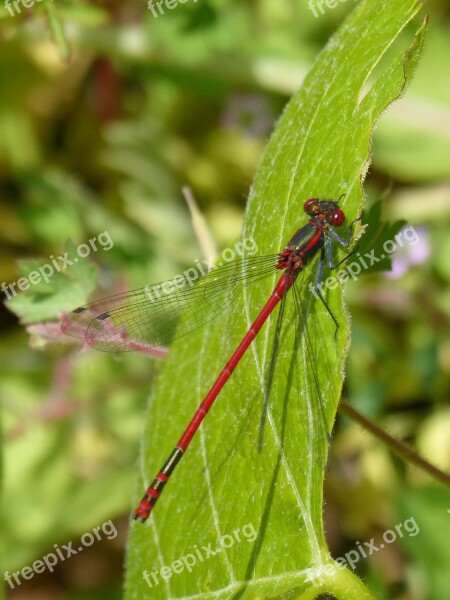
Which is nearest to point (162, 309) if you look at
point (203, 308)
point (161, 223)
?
point (203, 308)

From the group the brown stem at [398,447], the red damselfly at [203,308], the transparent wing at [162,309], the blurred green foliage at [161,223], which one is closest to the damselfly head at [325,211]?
the red damselfly at [203,308]

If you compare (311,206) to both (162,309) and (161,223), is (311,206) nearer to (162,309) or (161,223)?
(162,309)

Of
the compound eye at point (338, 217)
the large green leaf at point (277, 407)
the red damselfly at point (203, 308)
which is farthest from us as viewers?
the red damselfly at point (203, 308)

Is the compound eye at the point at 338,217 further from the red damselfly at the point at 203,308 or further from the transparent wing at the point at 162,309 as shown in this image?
the transparent wing at the point at 162,309

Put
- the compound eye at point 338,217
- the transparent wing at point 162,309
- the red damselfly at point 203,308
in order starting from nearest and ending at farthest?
1. the compound eye at point 338,217
2. the red damselfly at point 203,308
3. the transparent wing at point 162,309

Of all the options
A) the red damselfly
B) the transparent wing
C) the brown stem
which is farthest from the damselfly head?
the brown stem

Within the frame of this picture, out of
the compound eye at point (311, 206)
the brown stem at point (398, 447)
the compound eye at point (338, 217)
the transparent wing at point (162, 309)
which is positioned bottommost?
the brown stem at point (398, 447)

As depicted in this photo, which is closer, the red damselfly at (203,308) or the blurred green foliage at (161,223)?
the red damselfly at (203,308)

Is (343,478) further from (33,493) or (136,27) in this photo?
(136,27)
